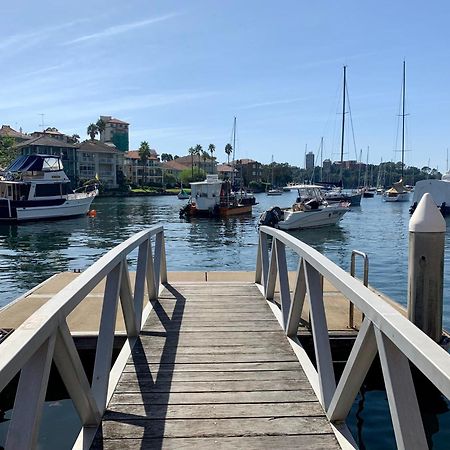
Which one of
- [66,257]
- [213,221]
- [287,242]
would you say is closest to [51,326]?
[287,242]

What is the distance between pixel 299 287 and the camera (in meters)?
4.31

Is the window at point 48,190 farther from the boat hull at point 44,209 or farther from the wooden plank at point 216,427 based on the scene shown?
the wooden plank at point 216,427

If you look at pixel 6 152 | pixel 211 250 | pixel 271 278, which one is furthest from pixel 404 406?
pixel 6 152

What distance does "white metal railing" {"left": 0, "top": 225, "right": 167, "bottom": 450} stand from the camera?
1838mm

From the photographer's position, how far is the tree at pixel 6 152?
2403 inches

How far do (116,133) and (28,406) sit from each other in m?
126

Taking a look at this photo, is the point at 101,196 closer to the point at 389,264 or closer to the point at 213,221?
the point at 213,221

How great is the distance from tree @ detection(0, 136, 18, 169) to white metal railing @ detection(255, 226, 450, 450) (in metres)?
63.9

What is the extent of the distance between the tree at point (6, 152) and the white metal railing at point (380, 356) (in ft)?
210

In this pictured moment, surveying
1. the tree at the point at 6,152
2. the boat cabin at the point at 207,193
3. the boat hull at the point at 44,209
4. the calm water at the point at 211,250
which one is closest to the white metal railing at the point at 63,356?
the calm water at the point at 211,250

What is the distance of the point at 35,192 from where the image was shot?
38.5 metres

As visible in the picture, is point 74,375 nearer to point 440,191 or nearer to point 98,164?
point 440,191

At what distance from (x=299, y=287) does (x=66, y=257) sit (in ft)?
59.6

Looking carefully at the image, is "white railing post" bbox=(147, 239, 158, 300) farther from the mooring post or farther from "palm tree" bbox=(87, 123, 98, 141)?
"palm tree" bbox=(87, 123, 98, 141)
